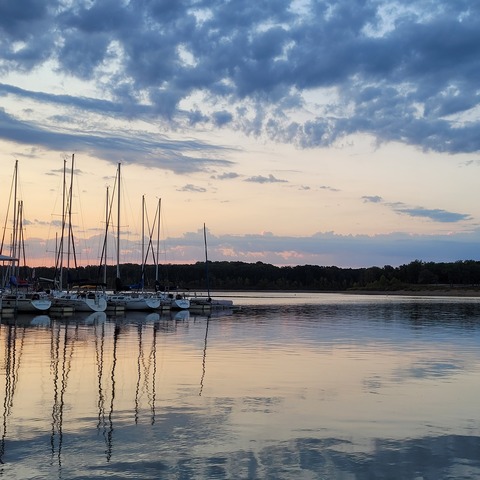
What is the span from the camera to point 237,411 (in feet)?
59.8

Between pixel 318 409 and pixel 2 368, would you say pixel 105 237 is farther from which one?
pixel 318 409

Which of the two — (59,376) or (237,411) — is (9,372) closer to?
(59,376)

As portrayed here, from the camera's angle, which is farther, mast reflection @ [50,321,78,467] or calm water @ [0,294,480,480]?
mast reflection @ [50,321,78,467]

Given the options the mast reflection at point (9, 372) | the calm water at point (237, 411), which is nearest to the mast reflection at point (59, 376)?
the calm water at point (237, 411)

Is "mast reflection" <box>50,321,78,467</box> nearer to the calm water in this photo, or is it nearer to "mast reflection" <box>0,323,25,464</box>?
the calm water

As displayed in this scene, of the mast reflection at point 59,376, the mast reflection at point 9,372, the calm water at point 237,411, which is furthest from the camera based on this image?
the mast reflection at point 9,372

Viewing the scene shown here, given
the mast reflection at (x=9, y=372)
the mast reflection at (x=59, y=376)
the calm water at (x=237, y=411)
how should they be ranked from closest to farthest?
the calm water at (x=237, y=411)
the mast reflection at (x=59, y=376)
the mast reflection at (x=9, y=372)

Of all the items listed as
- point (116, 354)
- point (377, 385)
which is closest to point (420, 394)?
point (377, 385)

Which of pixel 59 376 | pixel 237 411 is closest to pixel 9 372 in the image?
pixel 59 376

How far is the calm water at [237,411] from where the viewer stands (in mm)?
12914

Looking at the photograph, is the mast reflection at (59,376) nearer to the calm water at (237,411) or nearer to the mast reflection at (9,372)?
the calm water at (237,411)

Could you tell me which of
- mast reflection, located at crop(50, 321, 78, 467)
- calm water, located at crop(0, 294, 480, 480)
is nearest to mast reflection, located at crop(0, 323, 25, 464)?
calm water, located at crop(0, 294, 480, 480)

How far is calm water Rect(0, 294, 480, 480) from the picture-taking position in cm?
1291

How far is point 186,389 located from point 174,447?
751 centimetres
